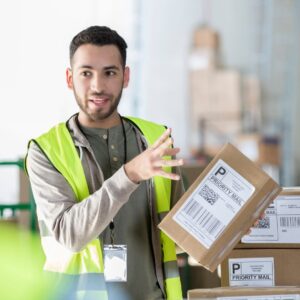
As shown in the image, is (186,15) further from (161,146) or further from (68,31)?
(161,146)

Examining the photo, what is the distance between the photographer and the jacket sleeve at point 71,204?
6.77 feet

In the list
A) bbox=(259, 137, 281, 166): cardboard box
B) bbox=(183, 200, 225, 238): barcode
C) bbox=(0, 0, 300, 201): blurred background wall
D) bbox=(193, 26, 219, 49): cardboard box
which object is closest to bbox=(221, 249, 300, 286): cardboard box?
bbox=(183, 200, 225, 238): barcode

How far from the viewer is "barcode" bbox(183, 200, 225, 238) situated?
2.10 metres

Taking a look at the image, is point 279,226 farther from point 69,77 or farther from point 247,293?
point 69,77

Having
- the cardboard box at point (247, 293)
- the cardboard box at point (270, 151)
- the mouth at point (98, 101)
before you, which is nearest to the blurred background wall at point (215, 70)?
the cardboard box at point (270, 151)

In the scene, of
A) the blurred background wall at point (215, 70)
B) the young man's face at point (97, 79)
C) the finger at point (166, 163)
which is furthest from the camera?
the blurred background wall at point (215, 70)

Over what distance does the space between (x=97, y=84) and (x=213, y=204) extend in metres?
0.47

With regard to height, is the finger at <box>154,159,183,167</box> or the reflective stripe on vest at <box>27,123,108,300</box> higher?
the finger at <box>154,159,183,167</box>

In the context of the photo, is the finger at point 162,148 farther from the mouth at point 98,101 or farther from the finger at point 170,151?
the mouth at point 98,101

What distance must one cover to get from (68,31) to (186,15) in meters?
1.79

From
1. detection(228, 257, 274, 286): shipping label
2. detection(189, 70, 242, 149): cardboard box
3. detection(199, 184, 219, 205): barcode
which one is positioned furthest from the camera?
detection(189, 70, 242, 149): cardboard box

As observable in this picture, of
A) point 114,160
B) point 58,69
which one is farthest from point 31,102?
point 114,160

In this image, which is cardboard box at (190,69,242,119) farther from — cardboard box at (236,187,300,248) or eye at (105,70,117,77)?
eye at (105,70,117,77)

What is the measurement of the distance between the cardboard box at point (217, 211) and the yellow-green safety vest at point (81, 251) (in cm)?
17
